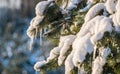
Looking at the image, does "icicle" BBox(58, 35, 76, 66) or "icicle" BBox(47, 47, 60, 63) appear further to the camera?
"icicle" BBox(47, 47, 60, 63)

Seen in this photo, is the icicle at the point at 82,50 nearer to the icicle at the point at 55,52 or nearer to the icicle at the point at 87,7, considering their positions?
the icicle at the point at 55,52

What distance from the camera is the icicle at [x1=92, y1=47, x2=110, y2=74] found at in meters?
2.44

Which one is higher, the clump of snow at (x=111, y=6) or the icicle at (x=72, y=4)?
the icicle at (x=72, y=4)

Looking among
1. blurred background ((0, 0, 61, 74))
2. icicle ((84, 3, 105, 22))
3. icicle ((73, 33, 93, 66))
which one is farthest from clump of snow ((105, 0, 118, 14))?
blurred background ((0, 0, 61, 74))

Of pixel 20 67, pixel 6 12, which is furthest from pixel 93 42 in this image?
pixel 6 12

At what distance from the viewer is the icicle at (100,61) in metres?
2.44

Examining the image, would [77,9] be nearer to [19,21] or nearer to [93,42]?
[93,42]

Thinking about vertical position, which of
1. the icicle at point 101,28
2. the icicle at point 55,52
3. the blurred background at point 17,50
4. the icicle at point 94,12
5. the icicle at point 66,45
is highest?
the blurred background at point 17,50

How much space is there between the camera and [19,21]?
19.6m

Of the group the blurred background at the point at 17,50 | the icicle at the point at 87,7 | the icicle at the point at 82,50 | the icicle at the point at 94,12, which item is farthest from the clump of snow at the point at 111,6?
the blurred background at the point at 17,50

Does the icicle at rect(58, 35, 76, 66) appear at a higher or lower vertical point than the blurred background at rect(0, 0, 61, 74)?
lower

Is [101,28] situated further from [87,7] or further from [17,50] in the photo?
[17,50]

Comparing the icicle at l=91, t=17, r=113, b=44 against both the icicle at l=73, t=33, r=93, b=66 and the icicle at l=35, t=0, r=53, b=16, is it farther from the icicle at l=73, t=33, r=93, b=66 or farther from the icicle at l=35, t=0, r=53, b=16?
the icicle at l=35, t=0, r=53, b=16

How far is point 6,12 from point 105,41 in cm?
2148
